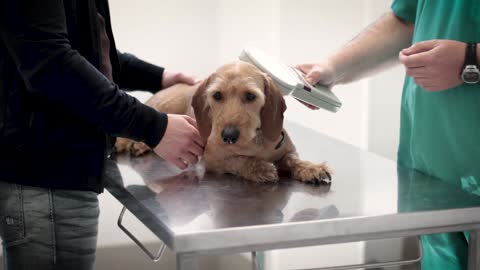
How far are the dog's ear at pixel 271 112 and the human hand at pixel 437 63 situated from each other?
1.00 ft

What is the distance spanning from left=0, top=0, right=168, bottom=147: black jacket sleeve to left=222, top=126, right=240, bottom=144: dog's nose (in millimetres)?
251

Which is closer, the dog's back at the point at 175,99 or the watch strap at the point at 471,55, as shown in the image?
the watch strap at the point at 471,55

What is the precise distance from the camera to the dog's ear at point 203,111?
63.4 inches

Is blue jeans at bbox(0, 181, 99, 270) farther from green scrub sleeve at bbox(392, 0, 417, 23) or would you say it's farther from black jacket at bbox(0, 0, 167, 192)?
green scrub sleeve at bbox(392, 0, 417, 23)

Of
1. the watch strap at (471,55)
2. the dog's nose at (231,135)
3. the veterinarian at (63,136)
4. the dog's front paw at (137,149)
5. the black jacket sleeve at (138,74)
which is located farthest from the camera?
the black jacket sleeve at (138,74)

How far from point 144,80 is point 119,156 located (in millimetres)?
287

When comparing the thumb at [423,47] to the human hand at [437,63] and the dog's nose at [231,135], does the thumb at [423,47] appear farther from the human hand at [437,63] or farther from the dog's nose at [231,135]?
the dog's nose at [231,135]

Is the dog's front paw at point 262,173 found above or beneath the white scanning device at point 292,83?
beneath

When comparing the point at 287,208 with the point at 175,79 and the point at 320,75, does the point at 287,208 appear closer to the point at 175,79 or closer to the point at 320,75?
the point at 320,75

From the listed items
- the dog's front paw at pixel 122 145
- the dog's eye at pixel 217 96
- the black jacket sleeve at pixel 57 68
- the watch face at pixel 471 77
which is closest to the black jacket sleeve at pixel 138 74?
the dog's front paw at pixel 122 145

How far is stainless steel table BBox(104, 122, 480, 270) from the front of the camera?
118cm

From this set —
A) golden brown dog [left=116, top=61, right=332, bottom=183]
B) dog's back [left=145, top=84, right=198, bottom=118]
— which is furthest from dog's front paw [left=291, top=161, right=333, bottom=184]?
dog's back [left=145, top=84, right=198, bottom=118]

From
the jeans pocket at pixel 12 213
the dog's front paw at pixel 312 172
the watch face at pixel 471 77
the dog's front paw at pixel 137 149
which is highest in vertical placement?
the watch face at pixel 471 77

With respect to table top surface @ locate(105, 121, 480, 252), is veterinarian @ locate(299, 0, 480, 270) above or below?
above
